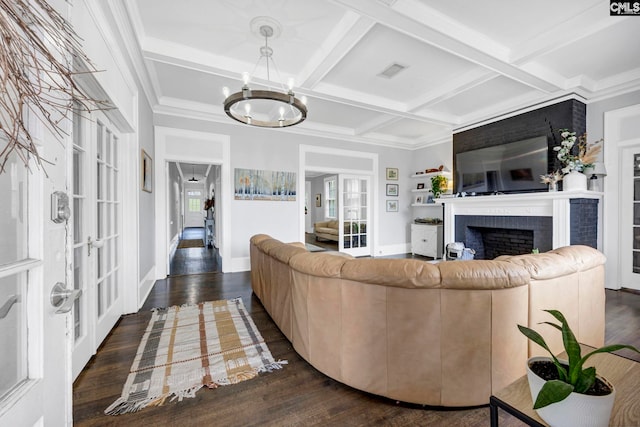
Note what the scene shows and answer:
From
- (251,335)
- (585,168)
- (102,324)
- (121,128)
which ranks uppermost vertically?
(121,128)

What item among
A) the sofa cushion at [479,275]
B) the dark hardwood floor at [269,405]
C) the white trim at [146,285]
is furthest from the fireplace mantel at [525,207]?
the white trim at [146,285]

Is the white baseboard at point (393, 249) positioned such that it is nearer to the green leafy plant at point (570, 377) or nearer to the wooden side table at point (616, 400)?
the wooden side table at point (616, 400)

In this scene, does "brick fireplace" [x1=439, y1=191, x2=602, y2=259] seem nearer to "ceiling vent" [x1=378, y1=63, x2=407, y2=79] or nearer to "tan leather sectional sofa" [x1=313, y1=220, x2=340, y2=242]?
"ceiling vent" [x1=378, y1=63, x2=407, y2=79]

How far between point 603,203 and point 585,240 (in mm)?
637

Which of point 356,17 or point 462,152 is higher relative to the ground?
point 356,17

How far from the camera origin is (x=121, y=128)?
112 inches

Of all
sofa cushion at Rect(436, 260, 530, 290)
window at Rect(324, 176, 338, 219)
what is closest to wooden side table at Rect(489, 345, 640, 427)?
sofa cushion at Rect(436, 260, 530, 290)

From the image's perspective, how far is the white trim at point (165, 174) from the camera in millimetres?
4457

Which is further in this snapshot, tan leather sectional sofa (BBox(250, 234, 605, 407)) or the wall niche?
the wall niche

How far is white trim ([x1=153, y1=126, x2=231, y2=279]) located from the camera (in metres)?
4.46

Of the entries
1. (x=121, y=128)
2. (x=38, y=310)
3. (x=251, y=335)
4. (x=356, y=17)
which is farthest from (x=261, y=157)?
(x=38, y=310)

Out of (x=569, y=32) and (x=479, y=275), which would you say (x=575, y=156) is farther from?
(x=479, y=275)

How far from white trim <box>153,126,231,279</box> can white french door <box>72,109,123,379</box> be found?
5.58 ft

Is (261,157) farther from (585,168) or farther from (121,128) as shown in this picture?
(585,168)
